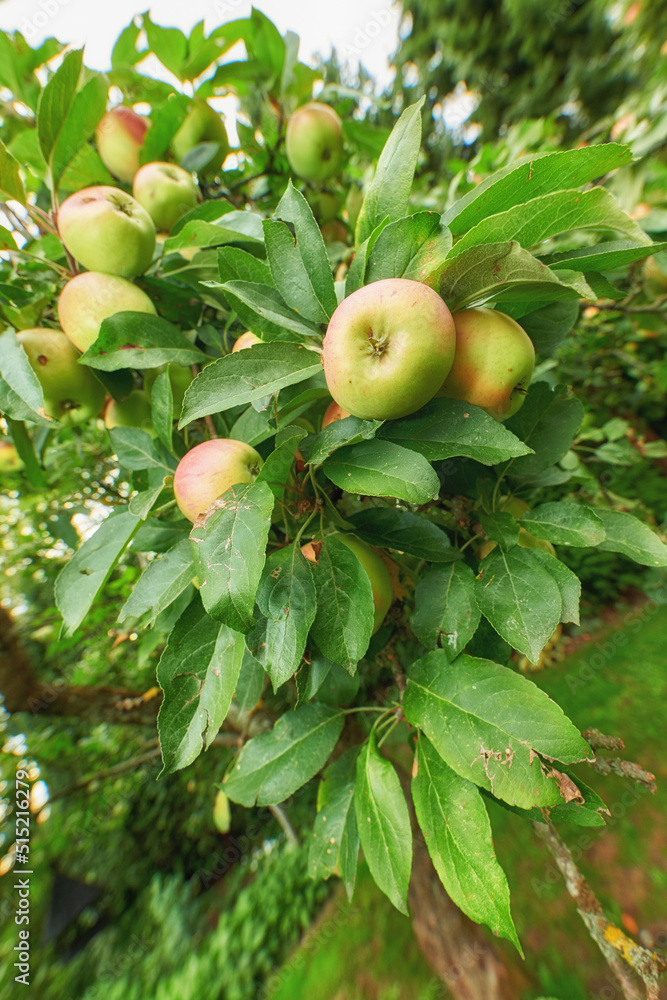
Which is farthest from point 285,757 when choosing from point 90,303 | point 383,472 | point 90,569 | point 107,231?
point 107,231

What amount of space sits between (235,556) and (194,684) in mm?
221

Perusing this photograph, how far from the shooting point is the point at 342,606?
0.60 metres

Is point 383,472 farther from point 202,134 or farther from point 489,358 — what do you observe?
point 202,134

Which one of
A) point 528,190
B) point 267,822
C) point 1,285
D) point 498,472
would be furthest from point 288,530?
point 267,822

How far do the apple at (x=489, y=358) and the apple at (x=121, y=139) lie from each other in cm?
99

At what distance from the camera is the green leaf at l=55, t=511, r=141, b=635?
0.66 metres

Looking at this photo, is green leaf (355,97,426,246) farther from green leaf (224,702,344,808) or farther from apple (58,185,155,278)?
green leaf (224,702,344,808)

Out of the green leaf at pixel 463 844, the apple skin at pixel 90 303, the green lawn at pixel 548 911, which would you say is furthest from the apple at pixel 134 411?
the green lawn at pixel 548 911

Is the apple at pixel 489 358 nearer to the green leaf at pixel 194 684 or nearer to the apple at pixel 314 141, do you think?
the green leaf at pixel 194 684

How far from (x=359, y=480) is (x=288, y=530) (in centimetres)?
20

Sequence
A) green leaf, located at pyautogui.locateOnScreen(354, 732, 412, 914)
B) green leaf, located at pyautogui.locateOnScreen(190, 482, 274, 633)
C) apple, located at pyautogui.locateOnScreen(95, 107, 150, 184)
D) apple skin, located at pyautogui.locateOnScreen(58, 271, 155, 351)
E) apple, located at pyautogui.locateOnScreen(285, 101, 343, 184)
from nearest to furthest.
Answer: green leaf, located at pyautogui.locateOnScreen(190, 482, 274, 633), green leaf, located at pyautogui.locateOnScreen(354, 732, 412, 914), apple skin, located at pyautogui.locateOnScreen(58, 271, 155, 351), apple, located at pyautogui.locateOnScreen(95, 107, 150, 184), apple, located at pyautogui.locateOnScreen(285, 101, 343, 184)

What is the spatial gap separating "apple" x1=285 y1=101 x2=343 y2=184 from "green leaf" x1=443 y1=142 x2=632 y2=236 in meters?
0.96

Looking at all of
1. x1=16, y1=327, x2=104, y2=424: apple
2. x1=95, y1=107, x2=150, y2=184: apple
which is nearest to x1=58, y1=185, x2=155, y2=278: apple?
x1=16, y1=327, x2=104, y2=424: apple

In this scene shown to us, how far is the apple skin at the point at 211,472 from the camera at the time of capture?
0.63 metres
